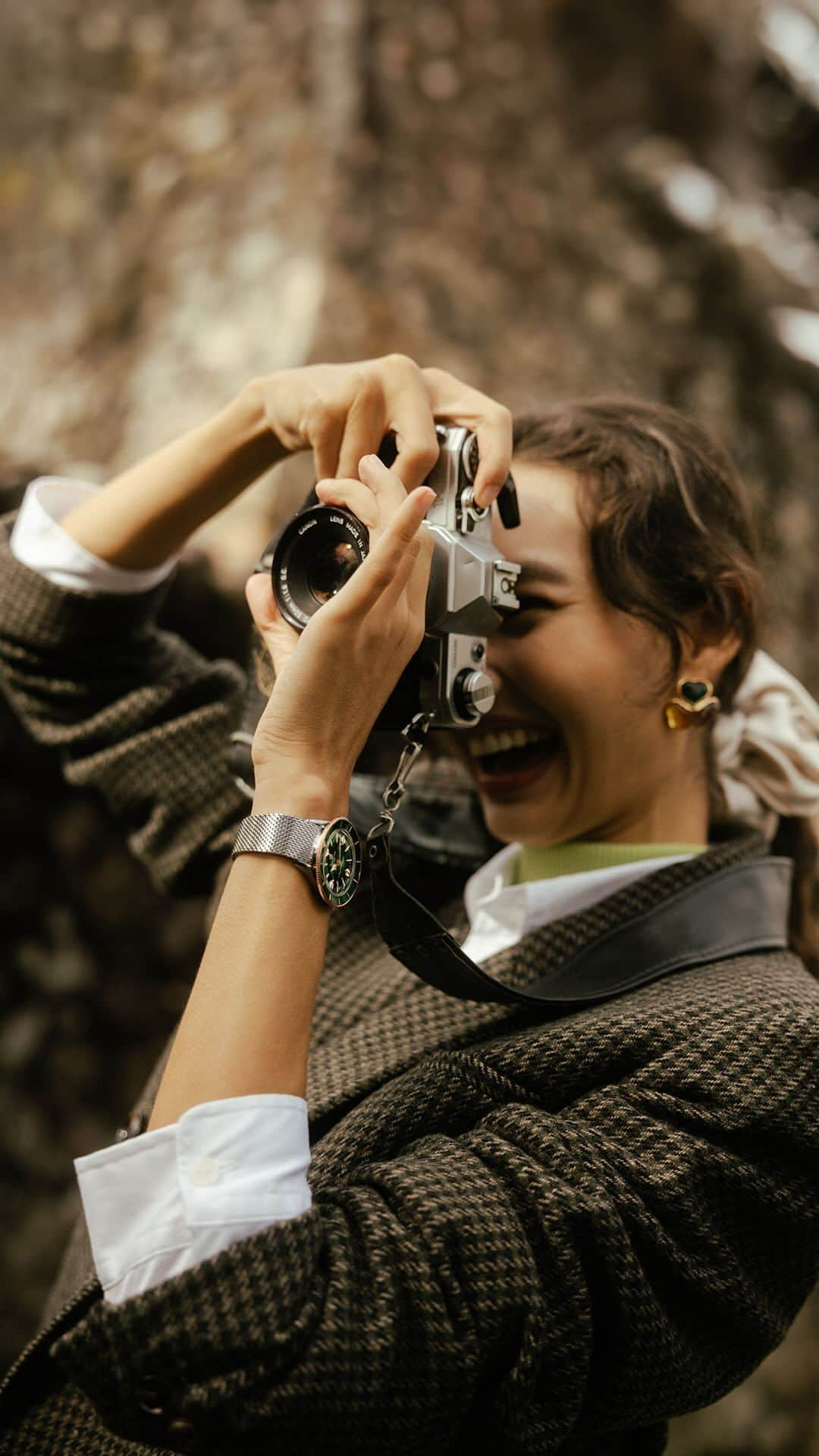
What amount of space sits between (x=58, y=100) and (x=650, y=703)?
1943 mm

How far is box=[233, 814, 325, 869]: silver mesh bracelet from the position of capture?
76 centimetres

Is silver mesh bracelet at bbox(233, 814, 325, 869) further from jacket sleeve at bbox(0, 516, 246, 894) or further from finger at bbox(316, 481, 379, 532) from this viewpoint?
jacket sleeve at bbox(0, 516, 246, 894)

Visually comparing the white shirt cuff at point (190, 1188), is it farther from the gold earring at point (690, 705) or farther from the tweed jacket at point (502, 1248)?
the gold earring at point (690, 705)

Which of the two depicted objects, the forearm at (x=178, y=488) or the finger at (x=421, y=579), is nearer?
the finger at (x=421, y=579)

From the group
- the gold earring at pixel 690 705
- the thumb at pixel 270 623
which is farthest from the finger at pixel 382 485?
the gold earring at pixel 690 705

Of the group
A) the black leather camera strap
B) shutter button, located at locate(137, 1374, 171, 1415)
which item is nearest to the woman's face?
the black leather camera strap

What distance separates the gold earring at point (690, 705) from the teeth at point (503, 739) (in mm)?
118

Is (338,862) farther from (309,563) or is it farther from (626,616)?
(626,616)

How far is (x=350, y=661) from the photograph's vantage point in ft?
2.57

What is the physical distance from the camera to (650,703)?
107cm

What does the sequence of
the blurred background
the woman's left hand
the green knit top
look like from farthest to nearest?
1. the blurred background
2. the green knit top
3. the woman's left hand

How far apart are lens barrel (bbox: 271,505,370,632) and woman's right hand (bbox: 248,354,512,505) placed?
0.25 ft

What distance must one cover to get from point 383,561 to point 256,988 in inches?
11.9

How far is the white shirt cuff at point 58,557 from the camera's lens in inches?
46.2
